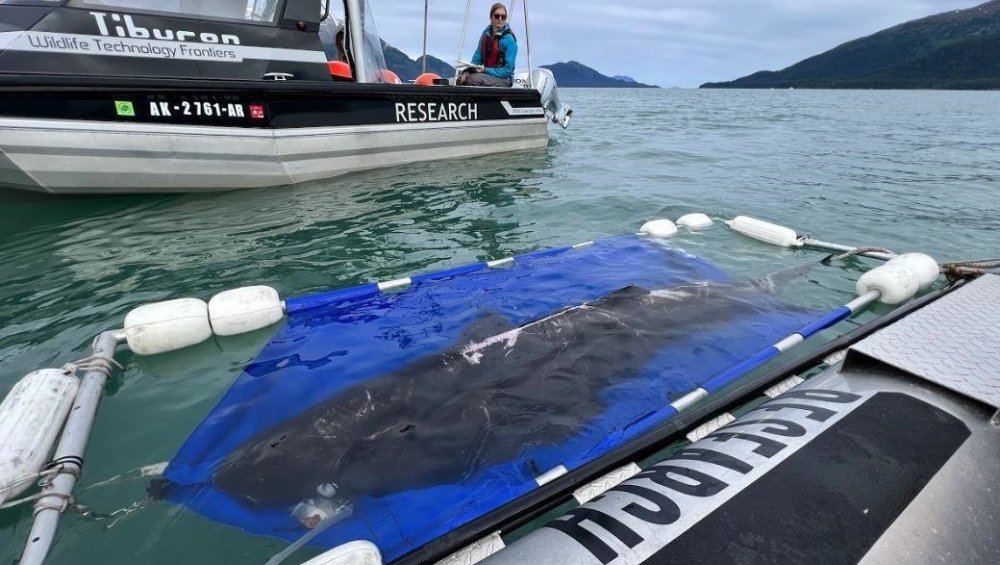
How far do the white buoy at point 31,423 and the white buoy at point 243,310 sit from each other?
3.19 ft

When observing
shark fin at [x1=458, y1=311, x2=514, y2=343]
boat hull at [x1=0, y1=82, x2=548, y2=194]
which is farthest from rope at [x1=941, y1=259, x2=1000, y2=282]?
boat hull at [x1=0, y1=82, x2=548, y2=194]

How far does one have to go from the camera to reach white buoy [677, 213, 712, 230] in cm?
711

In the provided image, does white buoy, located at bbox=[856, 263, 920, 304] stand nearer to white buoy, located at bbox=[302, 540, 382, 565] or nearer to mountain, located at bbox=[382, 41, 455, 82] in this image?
white buoy, located at bbox=[302, 540, 382, 565]

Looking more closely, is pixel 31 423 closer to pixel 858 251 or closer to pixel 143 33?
pixel 143 33

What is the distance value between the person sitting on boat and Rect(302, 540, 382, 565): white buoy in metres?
10.5

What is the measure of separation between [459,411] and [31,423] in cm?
223

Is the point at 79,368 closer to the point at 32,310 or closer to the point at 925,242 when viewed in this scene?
the point at 32,310

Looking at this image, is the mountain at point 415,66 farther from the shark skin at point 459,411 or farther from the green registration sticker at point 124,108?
the shark skin at point 459,411

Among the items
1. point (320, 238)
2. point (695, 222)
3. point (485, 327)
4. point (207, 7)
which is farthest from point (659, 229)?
point (207, 7)

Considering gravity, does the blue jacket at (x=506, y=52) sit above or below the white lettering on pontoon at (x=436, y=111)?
above

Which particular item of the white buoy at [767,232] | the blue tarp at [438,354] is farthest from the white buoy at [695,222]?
the blue tarp at [438,354]

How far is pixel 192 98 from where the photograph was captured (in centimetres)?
665

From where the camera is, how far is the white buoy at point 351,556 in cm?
163

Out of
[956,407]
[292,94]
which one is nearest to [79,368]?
[956,407]
